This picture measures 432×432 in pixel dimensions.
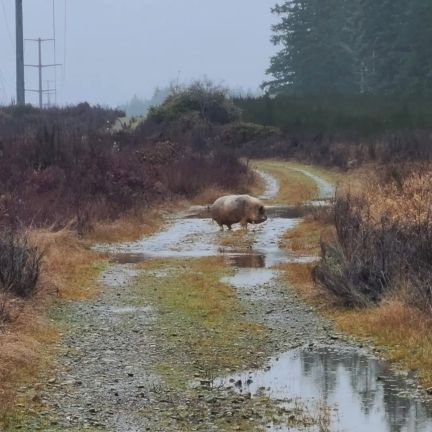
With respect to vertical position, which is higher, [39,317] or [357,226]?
[357,226]

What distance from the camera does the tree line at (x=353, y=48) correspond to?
5166 cm

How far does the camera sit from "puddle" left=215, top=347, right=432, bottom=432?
6.05m

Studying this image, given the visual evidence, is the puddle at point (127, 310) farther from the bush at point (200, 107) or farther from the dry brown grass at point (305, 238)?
the bush at point (200, 107)

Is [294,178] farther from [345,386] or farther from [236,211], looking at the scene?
[345,386]

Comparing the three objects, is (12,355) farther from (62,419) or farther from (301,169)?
(301,169)

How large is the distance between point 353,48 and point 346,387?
207 ft

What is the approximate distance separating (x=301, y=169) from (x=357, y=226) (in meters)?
25.5

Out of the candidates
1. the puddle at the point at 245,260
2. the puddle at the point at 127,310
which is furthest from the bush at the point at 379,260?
the puddle at the point at 127,310

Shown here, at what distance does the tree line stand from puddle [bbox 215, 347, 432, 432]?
145ft

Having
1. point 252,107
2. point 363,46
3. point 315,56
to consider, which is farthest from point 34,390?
point 315,56

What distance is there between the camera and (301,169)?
122 feet

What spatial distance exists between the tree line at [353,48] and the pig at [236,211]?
33885mm

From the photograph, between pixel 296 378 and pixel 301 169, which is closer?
pixel 296 378

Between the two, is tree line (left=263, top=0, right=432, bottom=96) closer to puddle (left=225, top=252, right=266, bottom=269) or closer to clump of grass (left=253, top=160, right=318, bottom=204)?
clump of grass (left=253, top=160, right=318, bottom=204)
